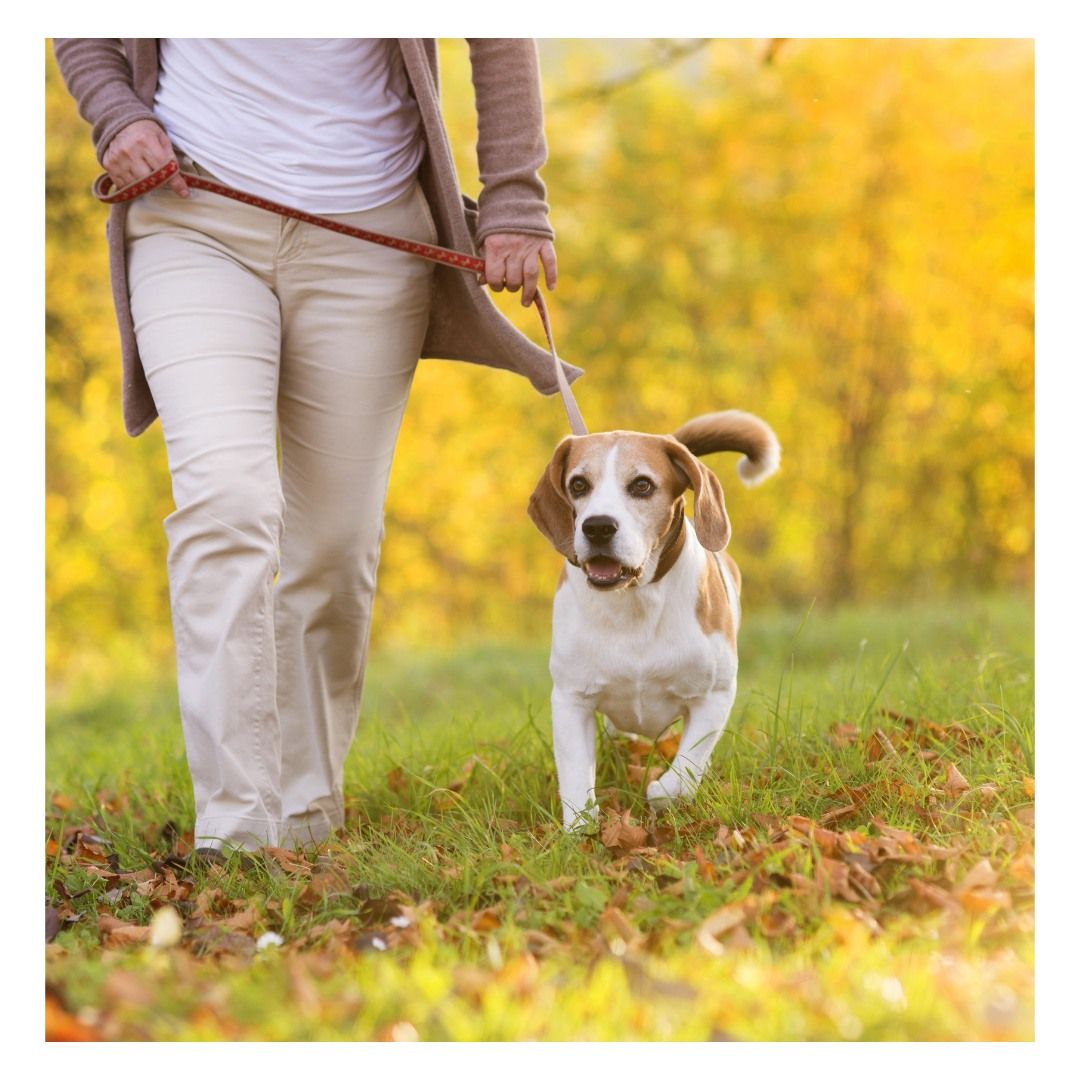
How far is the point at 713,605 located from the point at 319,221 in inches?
52.8

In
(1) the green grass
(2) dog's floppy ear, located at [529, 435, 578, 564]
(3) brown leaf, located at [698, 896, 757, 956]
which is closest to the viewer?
(1) the green grass

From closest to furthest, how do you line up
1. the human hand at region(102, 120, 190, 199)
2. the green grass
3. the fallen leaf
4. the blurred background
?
the green grass
the human hand at region(102, 120, 190, 199)
the fallen leaf
the blurred background

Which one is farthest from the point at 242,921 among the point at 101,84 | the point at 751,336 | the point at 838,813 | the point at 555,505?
the point at 751,336

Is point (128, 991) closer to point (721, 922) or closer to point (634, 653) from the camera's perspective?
point (721, 922)

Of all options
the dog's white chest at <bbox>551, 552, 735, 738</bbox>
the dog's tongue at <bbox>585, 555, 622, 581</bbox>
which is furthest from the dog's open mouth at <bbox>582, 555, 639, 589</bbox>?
the dog's white chest at <bbox>551, 552, 735, 738</bbox>

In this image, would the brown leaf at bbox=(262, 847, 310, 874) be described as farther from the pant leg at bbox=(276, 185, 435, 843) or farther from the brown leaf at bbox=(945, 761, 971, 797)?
the brown leaf at bbox=(945, 761, 971, 797)

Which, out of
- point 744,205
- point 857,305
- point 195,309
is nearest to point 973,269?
point 857,305

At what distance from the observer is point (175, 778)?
3.99 m

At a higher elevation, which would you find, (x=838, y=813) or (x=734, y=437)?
(x=734, y=437)

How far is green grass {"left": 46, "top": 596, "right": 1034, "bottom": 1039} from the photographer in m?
2.27

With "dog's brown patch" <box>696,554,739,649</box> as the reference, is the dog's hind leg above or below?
below

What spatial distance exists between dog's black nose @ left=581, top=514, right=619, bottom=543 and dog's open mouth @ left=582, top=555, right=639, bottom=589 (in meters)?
0.05

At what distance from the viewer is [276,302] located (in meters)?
3.13

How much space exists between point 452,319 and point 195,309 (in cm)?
71
